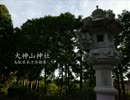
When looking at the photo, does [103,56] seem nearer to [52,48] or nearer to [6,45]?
[52,48]

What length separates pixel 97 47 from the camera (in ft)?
19.8

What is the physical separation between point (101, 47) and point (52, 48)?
13.7 m

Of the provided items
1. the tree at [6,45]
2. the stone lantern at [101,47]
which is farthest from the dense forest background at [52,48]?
the stone lantern at [101,47]

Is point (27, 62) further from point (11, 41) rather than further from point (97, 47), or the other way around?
point (97, 47)

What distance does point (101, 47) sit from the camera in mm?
6000

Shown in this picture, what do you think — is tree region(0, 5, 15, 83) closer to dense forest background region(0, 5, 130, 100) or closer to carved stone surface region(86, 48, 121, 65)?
dense forest background region(0, 5, 130, 100)

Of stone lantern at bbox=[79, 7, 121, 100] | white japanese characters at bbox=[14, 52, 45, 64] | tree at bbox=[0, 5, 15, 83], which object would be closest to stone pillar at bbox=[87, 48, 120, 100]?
stone lantern at bbox=[79, 7, 121, 100]

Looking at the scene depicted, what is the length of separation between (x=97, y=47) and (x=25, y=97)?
1461 centimetres

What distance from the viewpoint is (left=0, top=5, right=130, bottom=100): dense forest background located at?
63.4ft

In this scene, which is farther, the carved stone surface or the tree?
the tree

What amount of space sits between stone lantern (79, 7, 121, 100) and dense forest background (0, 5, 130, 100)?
1260 cm

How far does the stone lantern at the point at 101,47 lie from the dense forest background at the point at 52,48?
12.6 m

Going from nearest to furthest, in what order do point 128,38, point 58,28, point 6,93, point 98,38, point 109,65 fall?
point 109,65
point 98,38
point 128,38
point 58,28
point 6,93

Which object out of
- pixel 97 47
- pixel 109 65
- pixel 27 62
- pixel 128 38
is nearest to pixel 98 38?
pixel 97 47
